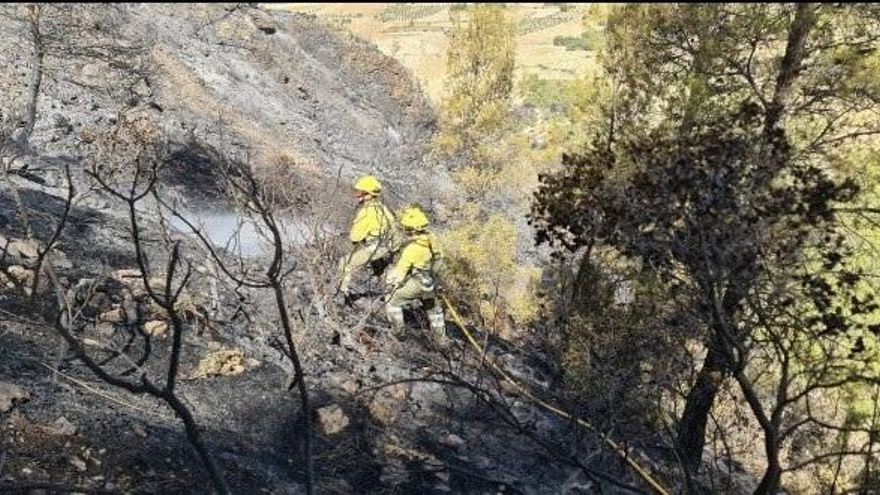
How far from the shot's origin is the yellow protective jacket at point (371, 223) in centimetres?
928

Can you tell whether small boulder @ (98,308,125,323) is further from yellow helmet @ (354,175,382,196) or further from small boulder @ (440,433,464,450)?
small boulder @ (440,433,464,450)

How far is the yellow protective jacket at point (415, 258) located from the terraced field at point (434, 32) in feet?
60.7

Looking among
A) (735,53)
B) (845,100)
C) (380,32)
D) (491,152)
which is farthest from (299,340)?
(380,32)

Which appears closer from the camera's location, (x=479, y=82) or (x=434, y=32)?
(x=479, y=82)

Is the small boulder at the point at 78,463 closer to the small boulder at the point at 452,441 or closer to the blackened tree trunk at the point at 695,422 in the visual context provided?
the small boulder at the point at 452,441

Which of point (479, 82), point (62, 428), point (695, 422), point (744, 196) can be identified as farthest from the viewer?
point (479, 82)

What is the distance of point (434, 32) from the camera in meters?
42.6

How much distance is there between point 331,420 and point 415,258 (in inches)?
83.5

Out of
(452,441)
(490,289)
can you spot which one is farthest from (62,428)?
(490,289)

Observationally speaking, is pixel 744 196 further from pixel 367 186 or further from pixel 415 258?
pixel 367 186

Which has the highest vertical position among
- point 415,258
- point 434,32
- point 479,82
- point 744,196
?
point 434,32

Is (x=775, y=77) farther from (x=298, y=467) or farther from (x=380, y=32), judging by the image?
Answer: (x=380, y=32)

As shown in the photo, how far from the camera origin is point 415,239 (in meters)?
9.12

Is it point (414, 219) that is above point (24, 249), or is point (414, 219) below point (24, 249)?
above
